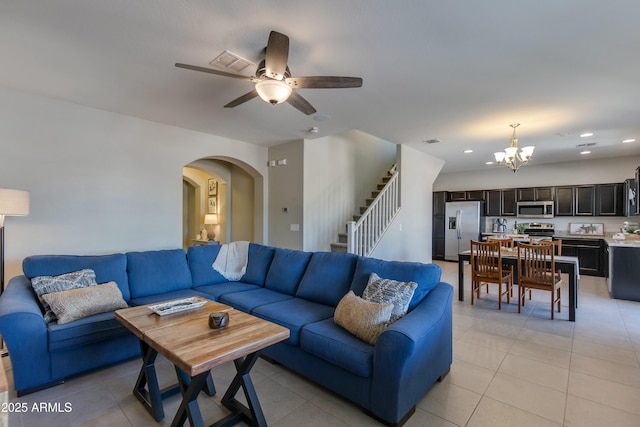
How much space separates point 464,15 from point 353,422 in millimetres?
2765

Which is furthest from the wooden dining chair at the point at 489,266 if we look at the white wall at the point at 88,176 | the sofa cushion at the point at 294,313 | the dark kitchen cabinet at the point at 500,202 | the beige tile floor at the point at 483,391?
the white wall at the point at 88,176

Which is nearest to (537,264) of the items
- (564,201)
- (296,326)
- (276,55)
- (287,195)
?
(296,326)

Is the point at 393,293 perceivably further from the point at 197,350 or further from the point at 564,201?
the point at 564,201

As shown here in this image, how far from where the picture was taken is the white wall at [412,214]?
5.71 metres

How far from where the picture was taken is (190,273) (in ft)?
12.3

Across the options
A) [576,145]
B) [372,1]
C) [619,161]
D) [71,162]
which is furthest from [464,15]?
[619,161]

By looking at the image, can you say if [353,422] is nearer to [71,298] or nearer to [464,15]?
[71,298]

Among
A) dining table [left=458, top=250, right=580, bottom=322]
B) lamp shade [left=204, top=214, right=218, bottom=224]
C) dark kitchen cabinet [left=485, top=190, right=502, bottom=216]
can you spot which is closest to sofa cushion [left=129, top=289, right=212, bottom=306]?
lamp shade [left=204, top=214, right=218, bottom=224]

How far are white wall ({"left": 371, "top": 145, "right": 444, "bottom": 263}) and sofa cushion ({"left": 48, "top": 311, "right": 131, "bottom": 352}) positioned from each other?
3827mm

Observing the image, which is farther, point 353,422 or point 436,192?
point 436,192

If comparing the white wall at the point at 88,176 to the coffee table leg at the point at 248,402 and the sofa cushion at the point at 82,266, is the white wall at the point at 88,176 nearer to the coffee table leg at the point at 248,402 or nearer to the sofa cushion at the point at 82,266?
the sofa cushion at the point at 82,266

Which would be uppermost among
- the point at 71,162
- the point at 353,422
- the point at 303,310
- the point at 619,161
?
the point at 619,161

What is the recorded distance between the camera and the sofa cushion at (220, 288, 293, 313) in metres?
2.96

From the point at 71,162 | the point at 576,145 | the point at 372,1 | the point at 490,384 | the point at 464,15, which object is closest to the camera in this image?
the point at 372,1
